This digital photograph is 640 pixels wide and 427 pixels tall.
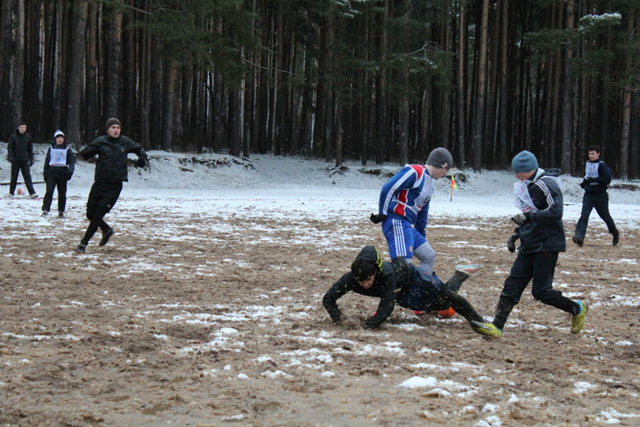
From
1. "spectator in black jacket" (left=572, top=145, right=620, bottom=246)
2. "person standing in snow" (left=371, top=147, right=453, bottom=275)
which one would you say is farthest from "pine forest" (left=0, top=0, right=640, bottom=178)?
"person standing in snow" (left=371, top=147, right=453, bottom=275)

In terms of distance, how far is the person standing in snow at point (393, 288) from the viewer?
584cm

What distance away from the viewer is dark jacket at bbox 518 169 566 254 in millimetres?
5754

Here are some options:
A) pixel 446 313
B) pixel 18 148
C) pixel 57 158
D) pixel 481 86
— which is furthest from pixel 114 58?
pixel 446 313

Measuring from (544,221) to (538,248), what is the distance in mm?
249

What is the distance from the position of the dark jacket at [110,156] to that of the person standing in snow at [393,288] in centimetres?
537

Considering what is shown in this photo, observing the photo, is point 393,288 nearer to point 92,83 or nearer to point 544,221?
point 544,221

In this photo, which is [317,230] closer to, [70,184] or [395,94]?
[70,184]

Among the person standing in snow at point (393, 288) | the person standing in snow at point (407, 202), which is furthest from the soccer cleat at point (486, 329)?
the person standing in snow at point (407, 202)

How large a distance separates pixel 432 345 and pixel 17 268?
5741mm

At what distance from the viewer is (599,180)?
12.7m

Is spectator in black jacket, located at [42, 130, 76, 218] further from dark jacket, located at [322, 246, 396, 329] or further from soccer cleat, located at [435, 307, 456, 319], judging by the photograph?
soccer cleat, located at [435, 307, 456, 319]

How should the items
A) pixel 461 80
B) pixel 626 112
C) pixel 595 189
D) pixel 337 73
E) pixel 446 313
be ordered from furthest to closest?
pixel 461 80
pixel 337 73
pixel 626 112
pixel 595 189
pixel 446 313

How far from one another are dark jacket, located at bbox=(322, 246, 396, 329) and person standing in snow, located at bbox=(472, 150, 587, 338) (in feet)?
2.50

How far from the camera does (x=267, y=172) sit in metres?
34.2
